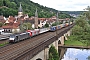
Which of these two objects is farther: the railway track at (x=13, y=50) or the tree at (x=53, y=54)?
the tree at (x=53, y=54)

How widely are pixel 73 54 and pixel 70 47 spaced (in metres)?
7.61

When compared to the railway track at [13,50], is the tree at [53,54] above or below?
below

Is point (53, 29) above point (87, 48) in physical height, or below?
above

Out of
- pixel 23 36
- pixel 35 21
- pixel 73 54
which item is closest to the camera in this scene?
pixel 23 36

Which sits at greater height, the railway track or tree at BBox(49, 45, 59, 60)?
the railway track

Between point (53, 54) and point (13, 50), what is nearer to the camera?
point (13, 50)

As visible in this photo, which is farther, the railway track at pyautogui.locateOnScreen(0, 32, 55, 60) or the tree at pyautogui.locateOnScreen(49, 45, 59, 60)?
the tree at pyautogui.locateOnScreen(49, 45, 59, 60)

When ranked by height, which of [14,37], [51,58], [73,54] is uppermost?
[14,37]

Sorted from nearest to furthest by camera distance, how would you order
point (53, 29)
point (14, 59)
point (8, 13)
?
1. point (14, 59)
2. point (53, 29)
3. point (8, 13)

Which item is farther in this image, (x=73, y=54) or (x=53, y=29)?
(x=53, y=29)

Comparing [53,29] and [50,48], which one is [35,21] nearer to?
[53,29]

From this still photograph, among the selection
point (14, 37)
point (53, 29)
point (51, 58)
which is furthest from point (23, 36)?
point (53, 29)

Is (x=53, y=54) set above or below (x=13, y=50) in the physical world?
below

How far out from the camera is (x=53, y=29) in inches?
2982
